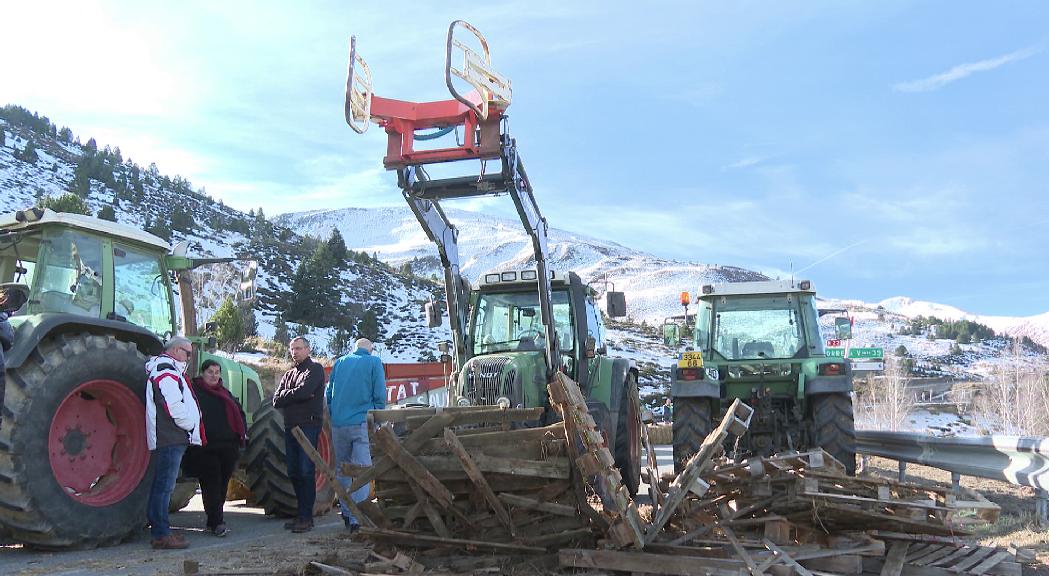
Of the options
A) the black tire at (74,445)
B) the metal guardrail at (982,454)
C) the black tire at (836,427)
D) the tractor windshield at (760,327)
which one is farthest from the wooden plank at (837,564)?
the tractor windshield at (760,327)

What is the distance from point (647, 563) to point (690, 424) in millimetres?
4636

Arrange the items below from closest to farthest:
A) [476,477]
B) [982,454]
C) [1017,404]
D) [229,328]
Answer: [476,477] < [982,454] < [229,328] < [1017,404]

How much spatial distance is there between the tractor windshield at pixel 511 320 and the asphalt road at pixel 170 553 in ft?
7.79

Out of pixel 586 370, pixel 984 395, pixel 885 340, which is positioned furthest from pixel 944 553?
pixel 885 340

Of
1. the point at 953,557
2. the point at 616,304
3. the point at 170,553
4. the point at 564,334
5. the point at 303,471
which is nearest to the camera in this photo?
the point at 953,557

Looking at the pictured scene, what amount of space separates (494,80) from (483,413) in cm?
266

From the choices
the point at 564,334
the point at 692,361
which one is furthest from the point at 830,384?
the point at 564,334

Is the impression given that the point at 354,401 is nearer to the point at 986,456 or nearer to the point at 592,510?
the point at 592,510

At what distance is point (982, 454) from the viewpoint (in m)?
7.14

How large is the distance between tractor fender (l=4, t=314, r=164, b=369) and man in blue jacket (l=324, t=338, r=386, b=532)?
1497 millimetres

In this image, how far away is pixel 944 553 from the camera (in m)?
5.27

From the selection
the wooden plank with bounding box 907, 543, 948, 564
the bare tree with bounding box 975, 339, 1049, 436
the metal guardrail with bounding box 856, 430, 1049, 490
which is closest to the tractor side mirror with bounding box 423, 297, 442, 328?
the metal guardrail with bounding box 856, 430, 1049, 490

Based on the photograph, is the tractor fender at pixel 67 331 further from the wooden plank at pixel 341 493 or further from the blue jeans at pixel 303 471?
the wooden plank at pixel 341 493

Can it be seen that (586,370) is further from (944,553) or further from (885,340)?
(885,340)
